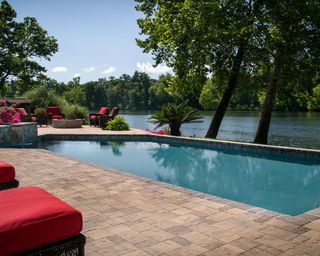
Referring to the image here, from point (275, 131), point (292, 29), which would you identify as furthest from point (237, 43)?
point (275, 131)

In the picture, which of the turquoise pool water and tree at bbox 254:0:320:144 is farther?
tree at bbox 254:0:320:144

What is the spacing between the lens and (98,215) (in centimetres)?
425

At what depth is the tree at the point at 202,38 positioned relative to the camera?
12.7 meters

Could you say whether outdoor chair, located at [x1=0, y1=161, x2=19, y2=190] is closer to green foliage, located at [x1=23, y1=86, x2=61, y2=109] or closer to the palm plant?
the palm plant

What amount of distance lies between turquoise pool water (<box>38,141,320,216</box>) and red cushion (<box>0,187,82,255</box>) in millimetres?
4241

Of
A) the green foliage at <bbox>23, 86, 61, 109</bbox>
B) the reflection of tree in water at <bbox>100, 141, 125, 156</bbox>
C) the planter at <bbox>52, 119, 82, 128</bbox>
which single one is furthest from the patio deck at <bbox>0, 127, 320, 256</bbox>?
the green foliage at <bbox>23, 86, 61, 109</bbox>

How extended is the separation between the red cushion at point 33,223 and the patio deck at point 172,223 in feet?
2.17

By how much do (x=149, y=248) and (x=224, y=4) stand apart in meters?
12.1

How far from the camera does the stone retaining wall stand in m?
11.4

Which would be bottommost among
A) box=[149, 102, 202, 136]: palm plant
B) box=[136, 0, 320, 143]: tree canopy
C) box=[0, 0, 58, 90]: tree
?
box=[149, 102, 202, 136]: palm plant

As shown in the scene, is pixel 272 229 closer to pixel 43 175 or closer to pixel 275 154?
pixel 43 175

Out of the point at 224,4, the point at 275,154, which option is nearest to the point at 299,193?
the point at 275,154

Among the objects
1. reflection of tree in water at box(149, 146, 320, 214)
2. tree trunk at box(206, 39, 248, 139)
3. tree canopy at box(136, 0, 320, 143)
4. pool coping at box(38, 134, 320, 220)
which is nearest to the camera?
pool coping at box(38, 134, 320, 220)

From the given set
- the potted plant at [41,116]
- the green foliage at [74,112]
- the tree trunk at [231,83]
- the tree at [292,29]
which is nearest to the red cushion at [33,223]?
the tree at [292,29]
